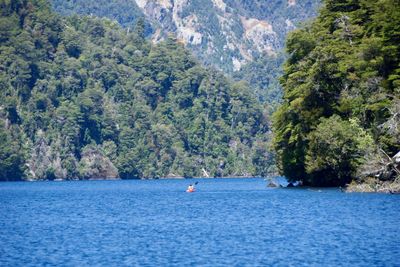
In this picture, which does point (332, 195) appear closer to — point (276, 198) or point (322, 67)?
point (276, 198)

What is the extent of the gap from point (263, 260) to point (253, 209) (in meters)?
27.4

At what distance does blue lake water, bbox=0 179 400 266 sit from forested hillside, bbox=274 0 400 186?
5726 millimetres

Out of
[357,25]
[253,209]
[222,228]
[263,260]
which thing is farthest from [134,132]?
[263,260]

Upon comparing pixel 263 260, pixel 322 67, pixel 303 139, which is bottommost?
pixel 263 260

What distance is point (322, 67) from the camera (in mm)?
82625

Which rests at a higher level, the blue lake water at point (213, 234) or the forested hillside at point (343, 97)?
the forested hillside at point (343, 97)

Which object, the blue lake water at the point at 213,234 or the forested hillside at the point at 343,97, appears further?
the forested hillside at the point at 343,97

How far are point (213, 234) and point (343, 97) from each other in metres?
37.3

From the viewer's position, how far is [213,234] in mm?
48281

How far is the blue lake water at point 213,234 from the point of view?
3900 centimetres

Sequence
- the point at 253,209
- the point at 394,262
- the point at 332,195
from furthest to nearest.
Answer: the point at 332,195
the point at 253,209
the point at 394,262

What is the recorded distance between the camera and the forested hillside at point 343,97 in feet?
246

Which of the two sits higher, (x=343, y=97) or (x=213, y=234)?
(x=343, y=97)

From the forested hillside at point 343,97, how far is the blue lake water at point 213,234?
18.8ft
